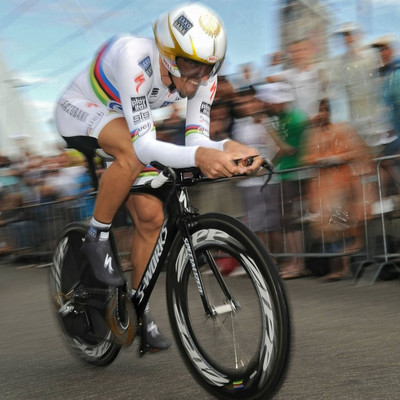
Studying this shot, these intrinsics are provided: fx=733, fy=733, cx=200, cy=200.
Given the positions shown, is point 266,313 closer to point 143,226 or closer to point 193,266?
point 193,266

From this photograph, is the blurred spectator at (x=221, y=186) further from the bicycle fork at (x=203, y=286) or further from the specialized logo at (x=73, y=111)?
the bicycle fork at (x=203, y=286)

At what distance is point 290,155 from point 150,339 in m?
3.68

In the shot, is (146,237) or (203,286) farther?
(146,237)

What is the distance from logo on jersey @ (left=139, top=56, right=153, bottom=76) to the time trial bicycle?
0.48 m

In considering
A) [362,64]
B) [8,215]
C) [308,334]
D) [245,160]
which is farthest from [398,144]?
[8,215]

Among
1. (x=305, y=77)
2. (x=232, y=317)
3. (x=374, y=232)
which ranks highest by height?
(x=305, y=77)

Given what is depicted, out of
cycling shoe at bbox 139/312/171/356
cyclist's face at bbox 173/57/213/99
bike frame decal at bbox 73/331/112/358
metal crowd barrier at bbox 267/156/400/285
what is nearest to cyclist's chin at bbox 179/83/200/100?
cyclist's face at bbox 173/57/213/99

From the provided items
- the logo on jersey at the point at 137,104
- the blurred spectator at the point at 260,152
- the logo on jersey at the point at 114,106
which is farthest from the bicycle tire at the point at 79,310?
the blurred spectator at the point at 260,152

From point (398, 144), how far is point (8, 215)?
282 inches

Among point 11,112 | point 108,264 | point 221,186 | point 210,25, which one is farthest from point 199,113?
point 11,112

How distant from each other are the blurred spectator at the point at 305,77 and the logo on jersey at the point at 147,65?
356 centimetres

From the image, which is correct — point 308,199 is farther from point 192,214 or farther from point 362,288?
point 192,214

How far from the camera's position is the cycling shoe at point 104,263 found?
3.57 meters

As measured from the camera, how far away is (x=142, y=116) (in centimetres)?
327
